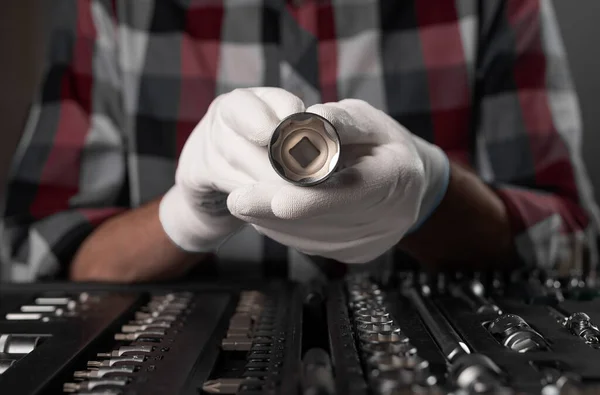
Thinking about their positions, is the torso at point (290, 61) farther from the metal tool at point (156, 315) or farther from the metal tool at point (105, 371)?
the metal tool at point (105, 371)

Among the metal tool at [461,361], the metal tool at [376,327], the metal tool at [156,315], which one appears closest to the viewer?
the metal tool at [461,361]

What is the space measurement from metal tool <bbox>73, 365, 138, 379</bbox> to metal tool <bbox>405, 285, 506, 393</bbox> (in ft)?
0.63

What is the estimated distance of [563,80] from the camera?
996 millimetres

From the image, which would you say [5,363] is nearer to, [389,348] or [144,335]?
[144,335]

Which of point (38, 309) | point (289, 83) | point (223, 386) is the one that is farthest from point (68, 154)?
point (223, 386)

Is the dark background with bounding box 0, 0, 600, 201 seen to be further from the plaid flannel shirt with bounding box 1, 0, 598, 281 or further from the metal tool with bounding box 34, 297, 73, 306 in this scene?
the metal tool with bounding box 34, 297, 73, 306

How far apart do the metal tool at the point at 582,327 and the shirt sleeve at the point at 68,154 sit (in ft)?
2.25

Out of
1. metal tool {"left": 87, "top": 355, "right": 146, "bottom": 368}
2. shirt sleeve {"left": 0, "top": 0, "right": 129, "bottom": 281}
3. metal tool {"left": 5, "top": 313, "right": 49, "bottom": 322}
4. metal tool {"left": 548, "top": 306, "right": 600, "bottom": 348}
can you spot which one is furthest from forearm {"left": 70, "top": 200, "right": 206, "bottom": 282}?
metal tool {"left": 548, "top": 306, "right": 600, "bottom": 348}

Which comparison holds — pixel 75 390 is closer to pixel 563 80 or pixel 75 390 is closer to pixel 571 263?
pixel 571 263

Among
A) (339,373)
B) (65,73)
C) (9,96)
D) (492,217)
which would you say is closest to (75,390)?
(339,373)

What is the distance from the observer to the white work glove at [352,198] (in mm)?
436

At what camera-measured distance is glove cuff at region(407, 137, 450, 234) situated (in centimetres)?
59

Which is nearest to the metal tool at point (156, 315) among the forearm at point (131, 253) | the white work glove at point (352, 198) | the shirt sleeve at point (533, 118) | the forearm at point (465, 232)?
the white work glove at point (352, 198)

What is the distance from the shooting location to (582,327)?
402 millimetres
